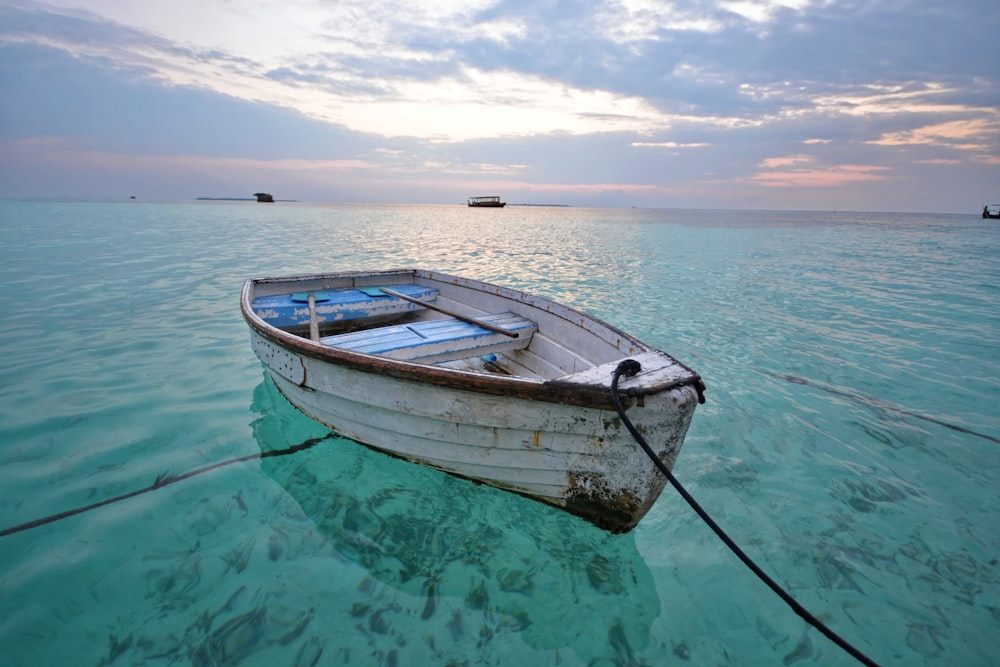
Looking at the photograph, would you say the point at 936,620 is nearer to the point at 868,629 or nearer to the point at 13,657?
the point at 868,629

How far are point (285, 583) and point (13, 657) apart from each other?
5.28 feet

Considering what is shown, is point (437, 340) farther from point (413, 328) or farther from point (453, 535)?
point (453, 535)

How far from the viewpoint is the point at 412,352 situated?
4992 millimetres

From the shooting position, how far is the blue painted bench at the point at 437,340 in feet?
16.4

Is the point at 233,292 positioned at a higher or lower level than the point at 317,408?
lower

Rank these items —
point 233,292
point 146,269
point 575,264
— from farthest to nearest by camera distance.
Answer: point 575,264 → point 146,269 → point 233,292

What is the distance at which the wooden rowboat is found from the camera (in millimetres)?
3061

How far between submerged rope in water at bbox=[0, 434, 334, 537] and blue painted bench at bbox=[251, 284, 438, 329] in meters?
2.23

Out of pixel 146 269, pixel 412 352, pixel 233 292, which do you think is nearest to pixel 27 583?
pixel 412 352

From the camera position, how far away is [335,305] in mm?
7238

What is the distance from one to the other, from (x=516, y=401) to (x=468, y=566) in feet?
5.15

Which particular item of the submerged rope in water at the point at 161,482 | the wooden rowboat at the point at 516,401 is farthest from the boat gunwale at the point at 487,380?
the submerged rope in water at the point at 161,482

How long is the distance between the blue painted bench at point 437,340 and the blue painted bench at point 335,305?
5.66 ft

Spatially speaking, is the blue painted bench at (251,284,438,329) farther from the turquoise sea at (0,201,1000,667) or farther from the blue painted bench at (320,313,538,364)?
the blue painted bench at (320,313,538,364)
